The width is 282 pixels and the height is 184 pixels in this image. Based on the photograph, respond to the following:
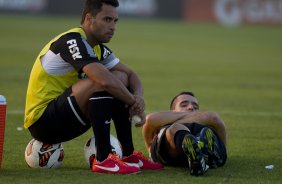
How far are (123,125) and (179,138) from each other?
1.80 ft

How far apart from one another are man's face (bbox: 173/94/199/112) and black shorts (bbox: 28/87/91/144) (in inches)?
48.5

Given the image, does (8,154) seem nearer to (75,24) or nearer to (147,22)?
(75,24)

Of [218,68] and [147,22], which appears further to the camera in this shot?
[147,22]

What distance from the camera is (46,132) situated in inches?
280

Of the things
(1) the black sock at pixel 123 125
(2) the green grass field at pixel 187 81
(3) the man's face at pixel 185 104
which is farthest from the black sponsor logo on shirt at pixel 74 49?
(3) the man's face at pixel 185 104

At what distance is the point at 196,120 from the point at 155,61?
13.5 metres

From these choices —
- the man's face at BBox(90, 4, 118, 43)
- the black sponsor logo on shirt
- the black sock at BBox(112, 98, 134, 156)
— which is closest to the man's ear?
the man's face at BBox(90, 4, 118, 43)

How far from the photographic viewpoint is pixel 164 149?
24.1 ft

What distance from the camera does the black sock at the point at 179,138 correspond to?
6974mm

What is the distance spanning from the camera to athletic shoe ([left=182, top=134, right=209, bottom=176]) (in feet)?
21.7

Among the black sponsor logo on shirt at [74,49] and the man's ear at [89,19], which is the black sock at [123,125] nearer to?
the black sponsor logo on shirt at [74,49]

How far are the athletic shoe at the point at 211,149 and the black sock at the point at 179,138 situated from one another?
0.16m

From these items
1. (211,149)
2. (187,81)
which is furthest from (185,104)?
(187,81)

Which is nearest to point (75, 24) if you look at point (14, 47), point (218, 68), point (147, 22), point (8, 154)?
point (147, 22)
